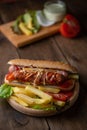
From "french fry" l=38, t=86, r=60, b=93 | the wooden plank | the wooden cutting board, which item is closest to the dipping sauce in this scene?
the wooden cutting board

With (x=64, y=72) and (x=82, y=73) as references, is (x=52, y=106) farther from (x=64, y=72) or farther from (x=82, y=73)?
(x=82, y=73)

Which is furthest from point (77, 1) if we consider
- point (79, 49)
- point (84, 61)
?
point (84, 61)

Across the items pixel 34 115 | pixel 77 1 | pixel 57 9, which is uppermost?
pixel 34 115

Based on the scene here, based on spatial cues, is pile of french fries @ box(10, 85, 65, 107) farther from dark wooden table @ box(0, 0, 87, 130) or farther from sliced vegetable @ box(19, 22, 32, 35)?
sliced vegetable @ box(19, 22, 32, 35)

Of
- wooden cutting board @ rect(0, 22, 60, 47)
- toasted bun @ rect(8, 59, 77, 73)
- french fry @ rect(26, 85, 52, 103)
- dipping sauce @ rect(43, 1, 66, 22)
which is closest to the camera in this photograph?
french fry @ rect(26, 85, 52, 103)

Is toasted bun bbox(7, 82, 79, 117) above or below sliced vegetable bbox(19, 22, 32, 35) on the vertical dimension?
above

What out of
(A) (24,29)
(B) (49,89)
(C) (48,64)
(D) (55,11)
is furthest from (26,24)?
(B) (49,89)

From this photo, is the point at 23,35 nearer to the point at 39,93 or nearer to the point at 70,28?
the point at 70,28

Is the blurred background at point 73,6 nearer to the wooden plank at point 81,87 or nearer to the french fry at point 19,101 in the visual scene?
the wooden plank at point 81,87
